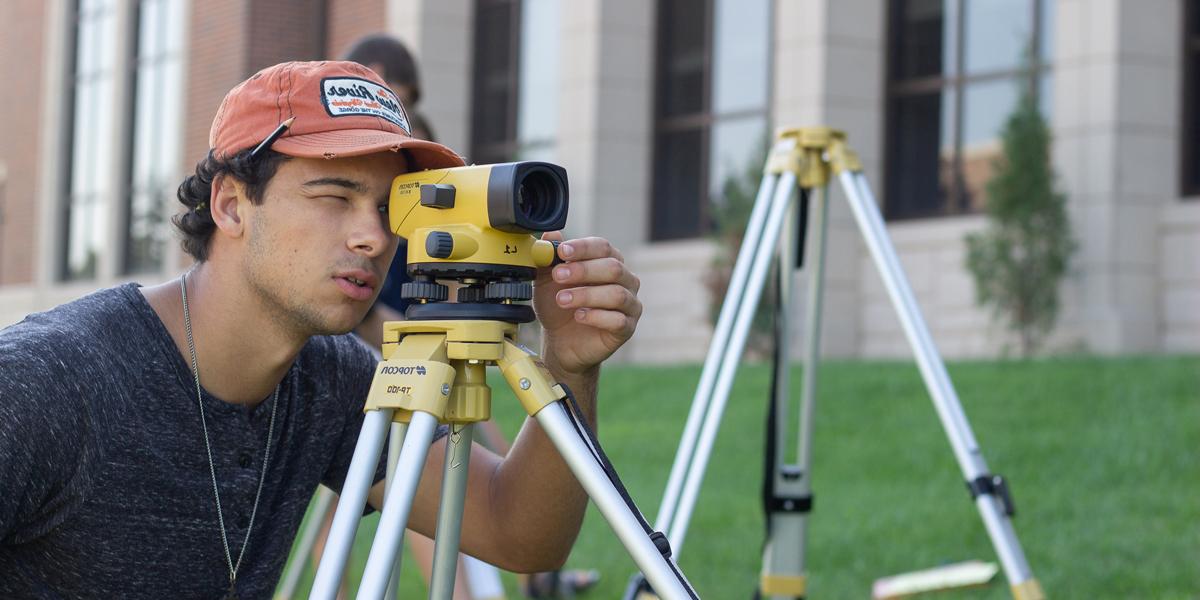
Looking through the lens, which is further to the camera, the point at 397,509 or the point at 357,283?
the point at 357,283

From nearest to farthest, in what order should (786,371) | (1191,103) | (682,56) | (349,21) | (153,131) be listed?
(786,371) < (1191,103) < (682,56) < (349,21) < (153,131)

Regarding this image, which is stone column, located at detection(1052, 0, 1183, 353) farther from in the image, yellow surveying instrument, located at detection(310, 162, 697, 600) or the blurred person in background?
yellow surveying instrument, located at detection(310, 162, 697, 600)

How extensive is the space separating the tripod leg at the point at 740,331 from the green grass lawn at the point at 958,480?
6.11 ft

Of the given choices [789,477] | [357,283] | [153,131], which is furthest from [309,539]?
[153,131]

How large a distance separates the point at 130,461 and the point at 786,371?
2.01 meters

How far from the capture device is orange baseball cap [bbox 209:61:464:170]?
2303mm

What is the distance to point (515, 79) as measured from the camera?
53.0 ft

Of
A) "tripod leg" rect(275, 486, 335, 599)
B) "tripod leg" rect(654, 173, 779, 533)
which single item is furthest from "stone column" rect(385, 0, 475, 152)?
"tripod leg" rect(654, 173, 779, 533)

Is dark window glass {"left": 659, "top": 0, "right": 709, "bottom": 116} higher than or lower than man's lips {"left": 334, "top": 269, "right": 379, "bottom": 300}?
higher

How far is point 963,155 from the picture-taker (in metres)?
12.6

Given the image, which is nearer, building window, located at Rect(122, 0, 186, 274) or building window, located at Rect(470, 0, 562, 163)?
building window, located at Rect(470, 0, 562, 163)

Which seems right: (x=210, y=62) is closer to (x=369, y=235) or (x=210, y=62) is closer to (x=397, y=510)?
(x=369, y=235)

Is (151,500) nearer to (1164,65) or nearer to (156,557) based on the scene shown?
(156,557)

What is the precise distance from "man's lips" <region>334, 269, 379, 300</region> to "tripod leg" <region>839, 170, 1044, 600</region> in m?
1.63
